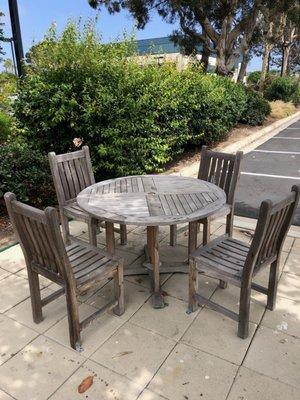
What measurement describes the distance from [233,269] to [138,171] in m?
3.65

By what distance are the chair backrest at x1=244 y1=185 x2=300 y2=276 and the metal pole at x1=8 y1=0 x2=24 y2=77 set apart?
16.9 ft

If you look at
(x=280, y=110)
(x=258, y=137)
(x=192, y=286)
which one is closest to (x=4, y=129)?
(x=192, y=286)

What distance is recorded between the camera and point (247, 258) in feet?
7.02

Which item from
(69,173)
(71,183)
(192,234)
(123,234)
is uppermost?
(69,173)

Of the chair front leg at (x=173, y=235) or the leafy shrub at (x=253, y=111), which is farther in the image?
the leafy shrub at (x=253, y=111)

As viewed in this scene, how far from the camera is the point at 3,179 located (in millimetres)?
4125

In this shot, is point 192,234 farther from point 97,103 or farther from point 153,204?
point 97,103

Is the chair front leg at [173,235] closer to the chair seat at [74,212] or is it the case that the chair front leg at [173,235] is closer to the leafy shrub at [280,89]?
the chair seat at [74,212]

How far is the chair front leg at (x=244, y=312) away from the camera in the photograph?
7.25 ft

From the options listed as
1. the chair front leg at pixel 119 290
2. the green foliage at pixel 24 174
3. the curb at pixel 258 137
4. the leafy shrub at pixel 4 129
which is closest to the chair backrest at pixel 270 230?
the chair front leg at pixel 119 290

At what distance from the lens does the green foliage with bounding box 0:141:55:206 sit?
4.14 m

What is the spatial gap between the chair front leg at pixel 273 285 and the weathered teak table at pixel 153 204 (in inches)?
23.7

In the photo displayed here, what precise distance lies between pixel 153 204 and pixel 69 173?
1.28 meters

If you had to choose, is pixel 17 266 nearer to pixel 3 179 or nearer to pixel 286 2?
pixel 3 179
